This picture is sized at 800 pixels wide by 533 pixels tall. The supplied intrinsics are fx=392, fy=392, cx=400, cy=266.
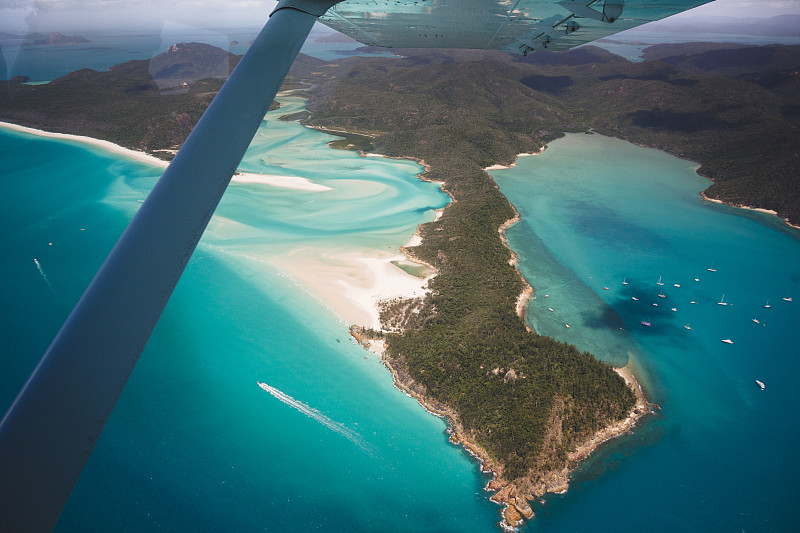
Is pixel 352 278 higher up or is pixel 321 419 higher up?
pixel 352 278

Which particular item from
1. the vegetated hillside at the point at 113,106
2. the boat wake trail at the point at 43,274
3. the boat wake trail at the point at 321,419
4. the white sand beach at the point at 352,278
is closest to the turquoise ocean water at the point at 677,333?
the boat wake trail at the point at 321,419

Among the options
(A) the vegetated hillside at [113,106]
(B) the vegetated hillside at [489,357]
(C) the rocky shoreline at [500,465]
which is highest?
(A) the vegetated hillside at [113,106]

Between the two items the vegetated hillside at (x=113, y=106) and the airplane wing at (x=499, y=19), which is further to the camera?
the vegetated hillside at (x=113, y=106)

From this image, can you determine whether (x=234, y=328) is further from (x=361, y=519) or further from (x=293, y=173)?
(x=293, y=173)

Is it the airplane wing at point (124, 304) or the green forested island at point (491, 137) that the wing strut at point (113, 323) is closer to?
the airplane wing at point (124, 304)

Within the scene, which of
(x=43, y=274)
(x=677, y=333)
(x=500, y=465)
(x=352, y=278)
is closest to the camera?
(x=500, y=465)

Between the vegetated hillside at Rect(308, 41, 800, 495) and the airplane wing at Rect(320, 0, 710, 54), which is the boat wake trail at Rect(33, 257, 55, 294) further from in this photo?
the airplane wing at Rect(320, 0, 710, 54)

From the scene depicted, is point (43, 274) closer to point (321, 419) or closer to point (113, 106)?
point (321, 419)

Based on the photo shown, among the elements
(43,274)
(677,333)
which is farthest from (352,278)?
(677,333)

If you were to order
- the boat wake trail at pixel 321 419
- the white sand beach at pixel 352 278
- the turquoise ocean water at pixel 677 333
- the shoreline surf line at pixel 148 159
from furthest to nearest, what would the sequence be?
1. the shoreline surf line at pixel 148 159
2. the white sand beach at pixel 352 278
3. the boat wake trail at pixel 321 419
4. the turquoise ocean water at pixel 677 333
